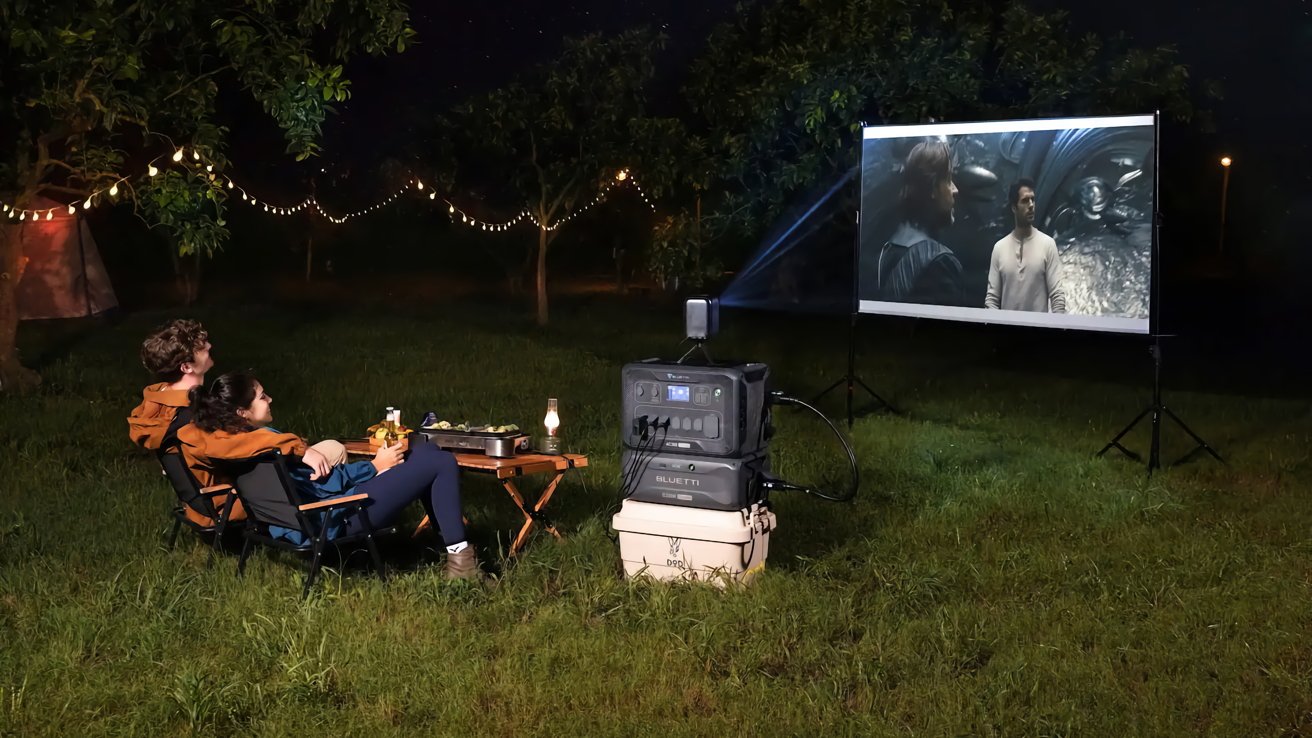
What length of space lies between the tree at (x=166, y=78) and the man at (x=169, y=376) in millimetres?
3021

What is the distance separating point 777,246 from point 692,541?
1676 cm

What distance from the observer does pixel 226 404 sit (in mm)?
4816

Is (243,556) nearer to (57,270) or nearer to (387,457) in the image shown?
(387,457)

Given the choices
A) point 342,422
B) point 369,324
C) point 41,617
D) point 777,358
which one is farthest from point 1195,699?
point 369,324

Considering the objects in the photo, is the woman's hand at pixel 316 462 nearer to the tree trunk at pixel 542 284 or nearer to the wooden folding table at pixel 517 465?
the wooden folding table at pixel 517 465

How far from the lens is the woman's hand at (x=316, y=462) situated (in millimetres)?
4953

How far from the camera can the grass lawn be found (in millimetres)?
4012

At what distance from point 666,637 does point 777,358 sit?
1060 centimetres

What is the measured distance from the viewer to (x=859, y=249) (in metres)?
9.61

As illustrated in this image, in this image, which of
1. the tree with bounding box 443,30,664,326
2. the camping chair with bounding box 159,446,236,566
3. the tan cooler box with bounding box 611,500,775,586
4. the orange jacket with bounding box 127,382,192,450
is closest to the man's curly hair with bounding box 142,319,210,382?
the orange jacket with bounding box 127,382,192,450

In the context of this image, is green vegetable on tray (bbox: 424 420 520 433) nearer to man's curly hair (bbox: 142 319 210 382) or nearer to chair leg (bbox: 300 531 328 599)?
chair leg (bbox: 300 531 328 599)

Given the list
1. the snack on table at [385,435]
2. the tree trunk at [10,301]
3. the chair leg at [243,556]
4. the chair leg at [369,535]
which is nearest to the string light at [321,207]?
the tree trunk at [10,301]

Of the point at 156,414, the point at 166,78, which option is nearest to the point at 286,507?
the point at 156,414

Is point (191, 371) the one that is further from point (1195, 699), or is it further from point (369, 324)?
point (369, 324)
